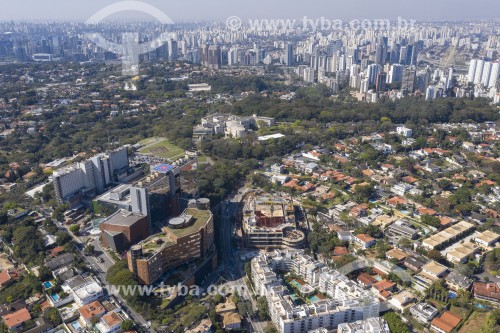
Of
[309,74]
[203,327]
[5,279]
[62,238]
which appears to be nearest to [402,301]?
[203,327]

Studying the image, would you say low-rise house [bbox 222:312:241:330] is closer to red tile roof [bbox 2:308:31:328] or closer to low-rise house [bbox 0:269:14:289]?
red tile roof [bbox 2:308:31:328]

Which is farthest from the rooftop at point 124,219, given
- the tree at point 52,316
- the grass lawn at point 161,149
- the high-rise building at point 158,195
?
the grass lawn at point 161,149

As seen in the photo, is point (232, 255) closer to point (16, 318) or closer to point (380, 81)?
point (16, 318)

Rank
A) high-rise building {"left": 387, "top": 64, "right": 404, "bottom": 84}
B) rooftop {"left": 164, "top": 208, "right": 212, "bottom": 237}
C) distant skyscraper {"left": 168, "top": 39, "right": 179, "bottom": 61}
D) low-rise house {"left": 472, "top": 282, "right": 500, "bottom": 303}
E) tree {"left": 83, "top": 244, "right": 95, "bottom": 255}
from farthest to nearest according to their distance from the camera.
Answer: distant skyscraper {"left": 168, "top": 39, "right": 179, "bottom": 61} → high-rise building {"left": 387, "top": 64, "right": 404, "bottom": 84} → tree {"left": 83, "top": 244, "right": 95, "bottom": 255} → rooftop {"left": 164, "top": 208, "right": 212, "bottom": 237} → low-rise house {"left": 472, "top": 282, "right": 500, "bottom": 303}

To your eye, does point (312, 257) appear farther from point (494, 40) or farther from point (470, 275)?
point (494, 40)

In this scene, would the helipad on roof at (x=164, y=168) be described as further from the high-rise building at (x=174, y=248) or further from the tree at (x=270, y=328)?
the tree at (x=270, y=328)

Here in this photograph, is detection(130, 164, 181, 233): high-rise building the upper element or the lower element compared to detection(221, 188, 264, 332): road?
upper

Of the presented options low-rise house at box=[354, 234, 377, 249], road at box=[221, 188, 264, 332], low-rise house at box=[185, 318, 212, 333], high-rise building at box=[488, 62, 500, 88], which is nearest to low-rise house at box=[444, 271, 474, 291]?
low-rise house at box=[354, 234, 377, 249]
